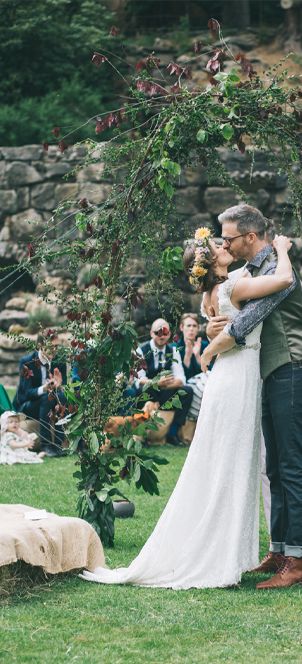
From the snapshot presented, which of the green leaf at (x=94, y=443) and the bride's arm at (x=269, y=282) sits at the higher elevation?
the bride's arm at (x=269, y=282)

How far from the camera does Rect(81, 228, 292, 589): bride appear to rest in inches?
228

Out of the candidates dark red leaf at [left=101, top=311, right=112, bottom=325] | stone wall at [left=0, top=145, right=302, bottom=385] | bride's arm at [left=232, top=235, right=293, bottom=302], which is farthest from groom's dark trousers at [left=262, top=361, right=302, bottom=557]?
stone wall at [left=0, top=145, right=302, bottom=385]

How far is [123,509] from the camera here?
7.89m

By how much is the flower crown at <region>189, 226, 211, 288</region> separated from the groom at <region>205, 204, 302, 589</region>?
0.38 ft

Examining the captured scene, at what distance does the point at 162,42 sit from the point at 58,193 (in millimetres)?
5945

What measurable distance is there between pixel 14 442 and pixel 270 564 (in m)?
5.35

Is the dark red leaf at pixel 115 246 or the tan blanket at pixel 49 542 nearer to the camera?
the tan blanket at pixel 49 542

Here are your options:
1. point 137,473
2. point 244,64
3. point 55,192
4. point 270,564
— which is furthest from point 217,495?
point 55,192

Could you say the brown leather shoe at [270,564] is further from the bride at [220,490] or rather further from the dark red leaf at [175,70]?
the dark red leaf at [175,70]

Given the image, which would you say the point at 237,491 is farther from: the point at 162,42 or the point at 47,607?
the point at 162,42

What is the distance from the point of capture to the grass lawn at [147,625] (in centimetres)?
455

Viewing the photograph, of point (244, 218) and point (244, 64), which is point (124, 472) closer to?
point (244, 218)

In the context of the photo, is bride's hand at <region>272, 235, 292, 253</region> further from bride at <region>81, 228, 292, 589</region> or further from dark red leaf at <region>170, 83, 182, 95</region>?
dark red leaf at <region>170, 83, 182, 95</region>

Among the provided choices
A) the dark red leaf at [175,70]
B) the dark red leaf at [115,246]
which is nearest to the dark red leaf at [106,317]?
the dark red leaf at [115,246]
